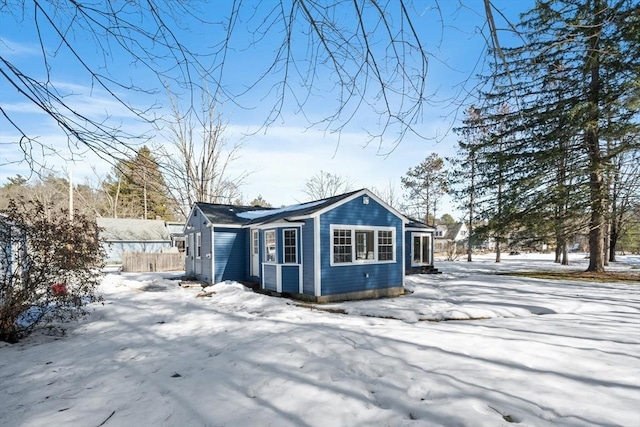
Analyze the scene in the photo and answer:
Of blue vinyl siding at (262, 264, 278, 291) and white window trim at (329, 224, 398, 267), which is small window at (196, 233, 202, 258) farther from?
white window trim at (329, 224, 398, 267)

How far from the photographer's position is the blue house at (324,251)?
1028 centimetres

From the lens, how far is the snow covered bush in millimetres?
5703

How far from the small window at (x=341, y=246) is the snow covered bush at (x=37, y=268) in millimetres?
6488

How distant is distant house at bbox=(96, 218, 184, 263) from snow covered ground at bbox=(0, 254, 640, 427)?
2346 cm

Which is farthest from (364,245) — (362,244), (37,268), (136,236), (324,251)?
(136,236)

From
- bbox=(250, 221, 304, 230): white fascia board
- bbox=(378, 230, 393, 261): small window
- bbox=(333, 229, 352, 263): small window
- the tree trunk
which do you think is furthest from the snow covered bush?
the tree trunk

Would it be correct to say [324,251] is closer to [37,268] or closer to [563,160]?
[37,268]

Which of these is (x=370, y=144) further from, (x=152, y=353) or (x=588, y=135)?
(x=588, y=135)

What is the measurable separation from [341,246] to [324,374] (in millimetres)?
7171

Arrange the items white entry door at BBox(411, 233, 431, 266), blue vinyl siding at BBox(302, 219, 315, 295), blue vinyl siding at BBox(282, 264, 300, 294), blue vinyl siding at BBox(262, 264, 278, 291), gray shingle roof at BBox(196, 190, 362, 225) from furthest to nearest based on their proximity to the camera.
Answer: white entry door at BBox(411, 233, 431, 266)
gray shingle roof at BBox(196, 190, 362, 225)
blue vinyl siding at BBox(262, 264, 278, 291)
blue vinyl siding at BBox(282, 264, 300, 294)
blue vinyl siding at BBox(302, 219, 315, 295)

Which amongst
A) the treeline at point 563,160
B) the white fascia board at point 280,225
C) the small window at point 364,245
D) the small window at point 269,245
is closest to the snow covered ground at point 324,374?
the white fascia board at point 280,225

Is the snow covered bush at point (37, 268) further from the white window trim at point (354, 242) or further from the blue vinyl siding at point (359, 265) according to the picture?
the white window trim at point (354, 242)

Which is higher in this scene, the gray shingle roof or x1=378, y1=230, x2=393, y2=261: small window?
the gray shingle roof

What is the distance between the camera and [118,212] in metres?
37.8
